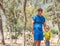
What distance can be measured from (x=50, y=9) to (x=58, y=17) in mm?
964

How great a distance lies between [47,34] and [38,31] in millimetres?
3426

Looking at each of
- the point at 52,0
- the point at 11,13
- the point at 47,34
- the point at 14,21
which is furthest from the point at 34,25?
the point at 52,0

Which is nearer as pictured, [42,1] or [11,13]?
[11,13]

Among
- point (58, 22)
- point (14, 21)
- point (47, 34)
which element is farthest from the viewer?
point (58, 22)

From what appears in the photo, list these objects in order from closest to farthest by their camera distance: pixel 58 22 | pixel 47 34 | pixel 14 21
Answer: pixel 47 34, pixel 14 21, pixel 58 22

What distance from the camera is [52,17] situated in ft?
60.3

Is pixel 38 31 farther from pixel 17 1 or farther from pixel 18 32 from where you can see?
pixel 18 32

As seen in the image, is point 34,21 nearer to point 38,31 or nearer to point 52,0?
point 38,31

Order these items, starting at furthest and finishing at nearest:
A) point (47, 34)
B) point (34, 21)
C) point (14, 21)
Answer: point (14, 21) → point (47, 34) → point (34, 21)

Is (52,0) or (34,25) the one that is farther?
(52,0)

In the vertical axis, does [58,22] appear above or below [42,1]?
below

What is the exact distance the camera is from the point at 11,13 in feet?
47.7

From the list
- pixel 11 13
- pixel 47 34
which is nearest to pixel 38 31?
pixel 47 34

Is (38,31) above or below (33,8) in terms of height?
below
